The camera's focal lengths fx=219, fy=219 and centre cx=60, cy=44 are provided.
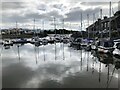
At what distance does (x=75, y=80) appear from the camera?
1912 centimetres

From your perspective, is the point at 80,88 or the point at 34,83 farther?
the point at 34,83

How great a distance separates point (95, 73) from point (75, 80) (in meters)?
3.97

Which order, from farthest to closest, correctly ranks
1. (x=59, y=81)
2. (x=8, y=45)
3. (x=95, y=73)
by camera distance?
(x=8, y=45) → (x=95, y=73) → (x=59, y=81)

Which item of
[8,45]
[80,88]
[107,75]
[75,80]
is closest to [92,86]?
[80,88]

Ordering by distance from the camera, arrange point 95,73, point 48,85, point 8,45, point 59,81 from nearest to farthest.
Result: point 48,85, point 59,81, point 95,73, point 8,45

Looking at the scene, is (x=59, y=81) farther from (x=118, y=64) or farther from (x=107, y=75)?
(x=118, y=64)

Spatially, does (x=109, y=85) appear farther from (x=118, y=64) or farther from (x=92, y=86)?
(x=118, y=64)

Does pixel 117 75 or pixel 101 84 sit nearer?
pixel 101 84

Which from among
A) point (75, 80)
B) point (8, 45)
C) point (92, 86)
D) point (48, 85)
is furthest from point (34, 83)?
Result: point (8, 45)

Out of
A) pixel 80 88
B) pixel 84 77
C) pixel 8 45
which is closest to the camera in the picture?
pixel 80 88

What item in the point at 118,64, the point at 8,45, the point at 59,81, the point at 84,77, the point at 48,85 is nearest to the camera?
the point at 48,85

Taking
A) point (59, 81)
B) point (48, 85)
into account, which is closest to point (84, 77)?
point (59, 81)

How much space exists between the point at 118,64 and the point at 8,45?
48.1 meters

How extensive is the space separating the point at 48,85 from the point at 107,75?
21.9 ft
